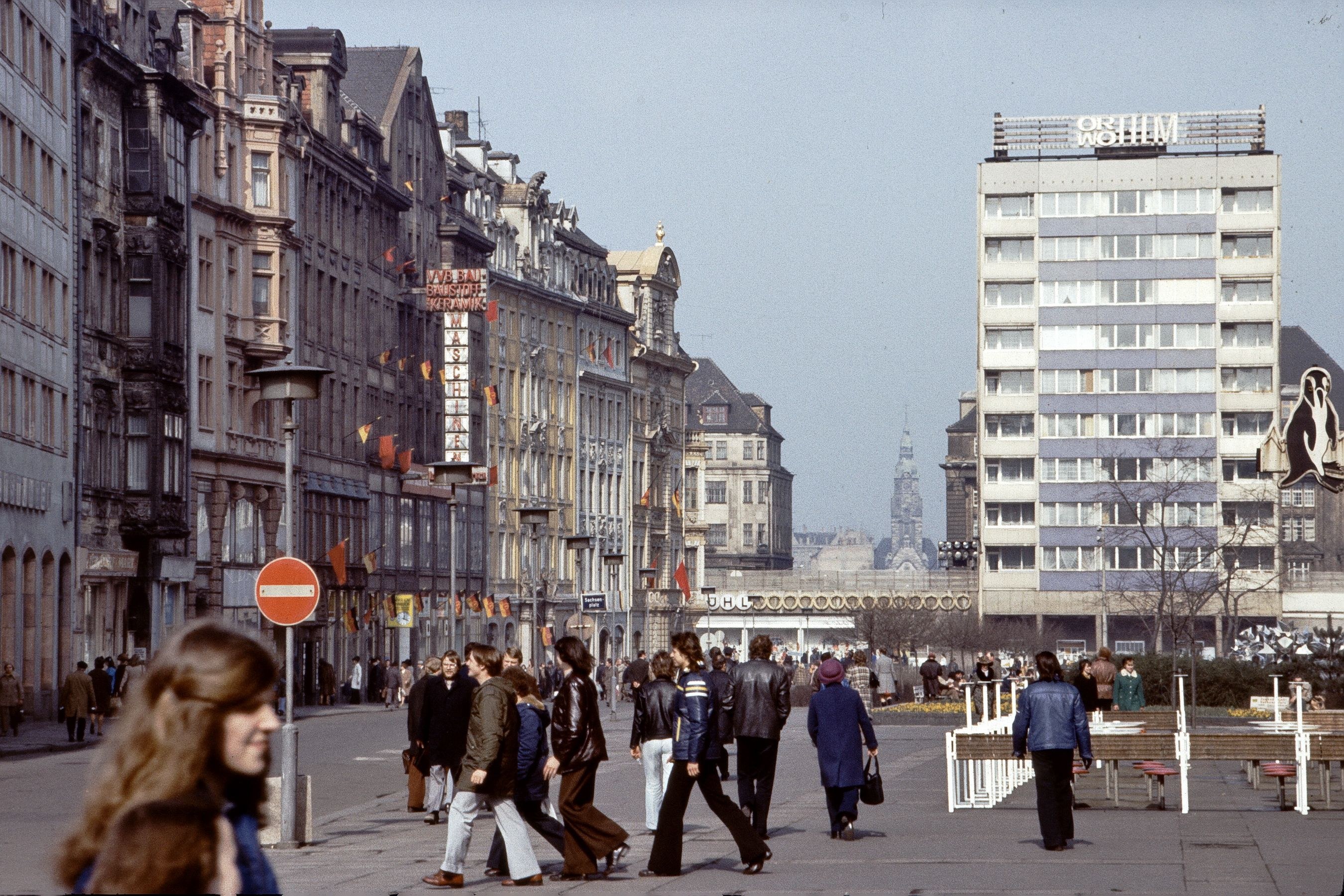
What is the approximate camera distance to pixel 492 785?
51.1 ft

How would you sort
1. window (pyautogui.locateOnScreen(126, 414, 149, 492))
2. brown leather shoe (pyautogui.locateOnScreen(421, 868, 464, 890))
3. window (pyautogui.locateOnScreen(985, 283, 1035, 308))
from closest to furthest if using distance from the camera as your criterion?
brown leather shoe (pyautogui.locateOnScreen(421, 868, 464, 890)) → window (pyautogui.locateOnScreen(126, 414, 149, 492)) → window (pyautogui.locateOnScreen(985, 283, 1035, 308))

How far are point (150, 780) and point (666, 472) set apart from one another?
119555 mm

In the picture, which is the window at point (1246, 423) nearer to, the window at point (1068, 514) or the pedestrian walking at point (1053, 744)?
the window at point (1068, 514)

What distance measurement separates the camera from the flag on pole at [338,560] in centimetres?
7150

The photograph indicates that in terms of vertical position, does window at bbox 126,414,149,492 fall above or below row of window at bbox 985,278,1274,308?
below

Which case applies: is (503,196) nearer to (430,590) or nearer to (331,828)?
(430,590)

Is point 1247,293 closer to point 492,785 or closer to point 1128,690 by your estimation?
point 1128,690

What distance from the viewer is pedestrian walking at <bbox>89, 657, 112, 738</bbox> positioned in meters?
45.2

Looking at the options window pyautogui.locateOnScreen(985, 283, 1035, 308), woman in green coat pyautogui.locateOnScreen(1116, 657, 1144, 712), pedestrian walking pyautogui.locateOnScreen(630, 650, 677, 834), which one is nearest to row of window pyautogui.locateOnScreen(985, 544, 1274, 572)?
window pyautogui.locateOnScreen(985, 283, 1035, 308)

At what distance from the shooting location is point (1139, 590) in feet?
398

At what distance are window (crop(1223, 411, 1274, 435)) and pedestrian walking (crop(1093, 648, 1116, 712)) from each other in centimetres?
9030

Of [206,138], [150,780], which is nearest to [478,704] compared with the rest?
[150,780]

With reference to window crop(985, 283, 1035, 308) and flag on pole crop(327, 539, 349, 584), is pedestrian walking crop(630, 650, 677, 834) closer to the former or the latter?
flag on pole crop(327, 539, 349, 584)

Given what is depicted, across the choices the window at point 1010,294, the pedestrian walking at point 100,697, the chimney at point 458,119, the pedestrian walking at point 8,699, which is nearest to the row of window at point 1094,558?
the window at point 1010,294
